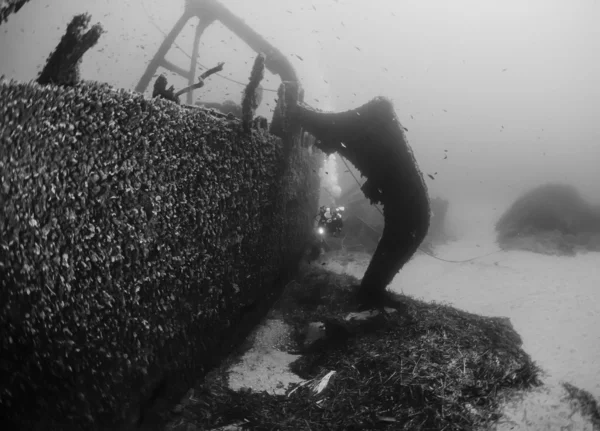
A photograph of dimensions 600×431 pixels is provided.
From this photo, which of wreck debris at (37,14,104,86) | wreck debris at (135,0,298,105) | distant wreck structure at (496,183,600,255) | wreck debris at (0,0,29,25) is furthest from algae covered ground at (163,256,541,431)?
distant wreck structure at (496,183,600,255)

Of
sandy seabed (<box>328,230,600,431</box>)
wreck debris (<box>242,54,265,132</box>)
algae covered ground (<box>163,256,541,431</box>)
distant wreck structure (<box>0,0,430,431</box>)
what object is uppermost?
wreck debris (<box>242,54,265,132</box>)

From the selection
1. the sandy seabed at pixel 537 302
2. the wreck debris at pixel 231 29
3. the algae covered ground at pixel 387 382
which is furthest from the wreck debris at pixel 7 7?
the wreck debris at pixel 231 29

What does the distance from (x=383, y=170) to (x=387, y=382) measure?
133 inches

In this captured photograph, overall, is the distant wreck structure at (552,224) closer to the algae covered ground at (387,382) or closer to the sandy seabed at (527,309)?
the sandy seabed at (527,309)

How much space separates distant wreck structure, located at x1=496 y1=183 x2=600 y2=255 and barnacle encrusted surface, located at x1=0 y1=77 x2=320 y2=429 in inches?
603

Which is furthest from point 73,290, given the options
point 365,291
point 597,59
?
point 597,59

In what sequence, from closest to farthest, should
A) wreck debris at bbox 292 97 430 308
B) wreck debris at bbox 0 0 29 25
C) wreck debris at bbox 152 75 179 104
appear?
wreck debris at bbox 0 0 29 25, wreck debris at bbox 152 75 179 104, wreck debris at bbox 292 97 430 308

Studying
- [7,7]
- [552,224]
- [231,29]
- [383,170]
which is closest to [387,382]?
[383,170]

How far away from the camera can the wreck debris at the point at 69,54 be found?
6.16 ft

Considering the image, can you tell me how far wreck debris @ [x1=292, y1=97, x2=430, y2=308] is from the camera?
16.6 ft

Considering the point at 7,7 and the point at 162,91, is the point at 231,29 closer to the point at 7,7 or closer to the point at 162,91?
the point at 162,91

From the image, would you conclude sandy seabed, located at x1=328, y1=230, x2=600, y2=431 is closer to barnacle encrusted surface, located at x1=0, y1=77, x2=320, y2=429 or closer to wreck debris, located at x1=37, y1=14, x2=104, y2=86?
barnacle encrusted surface, located at x1=0, y1=77, x2=320, y2=429

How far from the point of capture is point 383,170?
5.47 metres

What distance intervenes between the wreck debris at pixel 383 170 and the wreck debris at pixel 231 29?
4.02 metres
